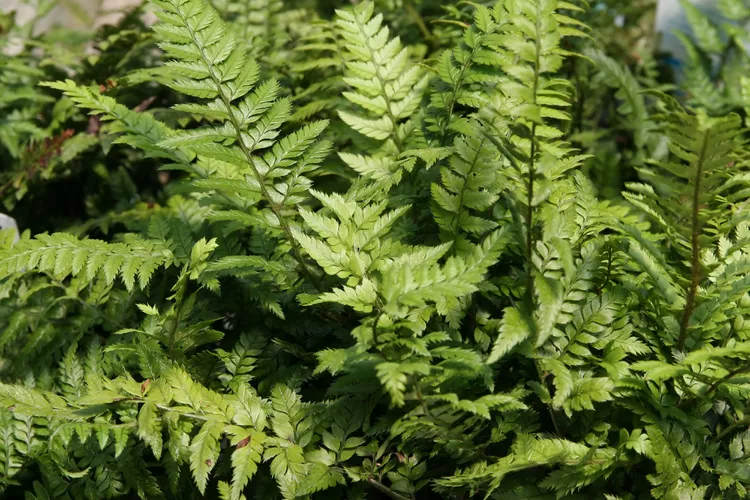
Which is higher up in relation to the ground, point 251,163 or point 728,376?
point 251,163

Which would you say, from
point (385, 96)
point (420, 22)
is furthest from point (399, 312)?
point (420, 22)

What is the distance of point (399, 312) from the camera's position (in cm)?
98

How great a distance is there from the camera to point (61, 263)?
1.20m

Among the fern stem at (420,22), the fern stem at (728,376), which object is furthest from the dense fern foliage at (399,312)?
the fern stem at (420,22)

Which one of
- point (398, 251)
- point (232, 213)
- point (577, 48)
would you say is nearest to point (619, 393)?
point (398, 251)

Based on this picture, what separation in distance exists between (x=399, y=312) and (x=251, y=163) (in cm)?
46

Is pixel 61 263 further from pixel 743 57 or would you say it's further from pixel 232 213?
pixel 743 57

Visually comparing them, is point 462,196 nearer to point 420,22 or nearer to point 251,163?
point 251,163

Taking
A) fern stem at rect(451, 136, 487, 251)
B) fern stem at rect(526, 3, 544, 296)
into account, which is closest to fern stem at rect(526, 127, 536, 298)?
fern stem at rect(526, 3, 544, 296)

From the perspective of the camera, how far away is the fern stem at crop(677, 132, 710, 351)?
960mm

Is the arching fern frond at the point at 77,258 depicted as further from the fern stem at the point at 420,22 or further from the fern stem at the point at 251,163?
the fern stem at the point at 420,22

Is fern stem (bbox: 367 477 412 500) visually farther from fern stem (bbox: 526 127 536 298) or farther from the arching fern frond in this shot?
the arching fern frond

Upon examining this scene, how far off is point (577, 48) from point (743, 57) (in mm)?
588

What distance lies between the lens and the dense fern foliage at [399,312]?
1043 mm
